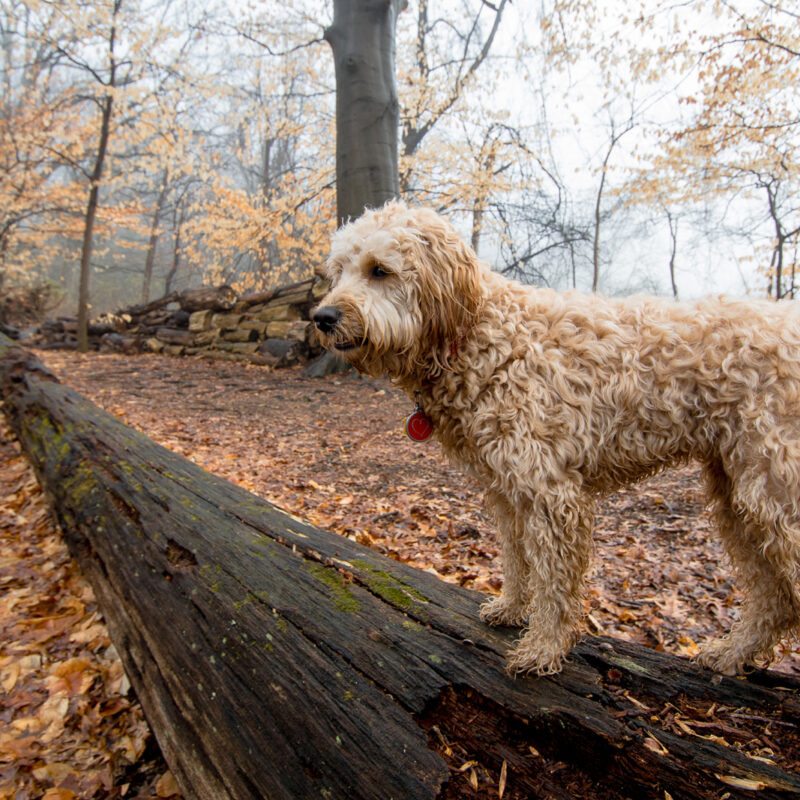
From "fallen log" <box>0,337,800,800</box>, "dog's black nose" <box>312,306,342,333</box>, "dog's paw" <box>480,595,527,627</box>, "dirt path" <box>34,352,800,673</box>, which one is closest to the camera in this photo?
"fallen log" <box>0,337,800,800</box>

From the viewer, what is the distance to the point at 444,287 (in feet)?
8.84

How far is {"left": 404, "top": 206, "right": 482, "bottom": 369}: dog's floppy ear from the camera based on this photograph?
2.69m

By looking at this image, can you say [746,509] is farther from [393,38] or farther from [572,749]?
[393,38]

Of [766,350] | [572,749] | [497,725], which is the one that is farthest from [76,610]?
[766,350]

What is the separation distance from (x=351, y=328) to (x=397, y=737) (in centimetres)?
178

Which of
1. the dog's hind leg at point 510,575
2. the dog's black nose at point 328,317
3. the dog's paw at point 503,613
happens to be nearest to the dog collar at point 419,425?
the dog's hind leg at point 510,575

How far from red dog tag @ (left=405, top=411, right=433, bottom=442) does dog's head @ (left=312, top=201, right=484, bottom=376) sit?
246mm

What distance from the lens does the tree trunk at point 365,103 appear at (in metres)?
9.42

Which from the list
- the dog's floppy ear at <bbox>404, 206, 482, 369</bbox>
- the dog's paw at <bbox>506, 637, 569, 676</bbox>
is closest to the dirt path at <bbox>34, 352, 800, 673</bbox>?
the dog's paw at <bbox>506, 637, 569, 676</bbox>

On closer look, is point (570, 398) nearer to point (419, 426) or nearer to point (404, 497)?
point (419, 426)

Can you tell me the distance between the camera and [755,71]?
43.0 ft

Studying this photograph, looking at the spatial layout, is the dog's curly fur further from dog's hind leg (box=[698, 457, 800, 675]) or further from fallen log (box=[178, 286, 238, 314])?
fallen log (box=[178, 286, 238, 314])

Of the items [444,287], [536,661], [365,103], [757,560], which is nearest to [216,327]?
[365,103]

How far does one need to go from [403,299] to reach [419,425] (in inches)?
26.7
